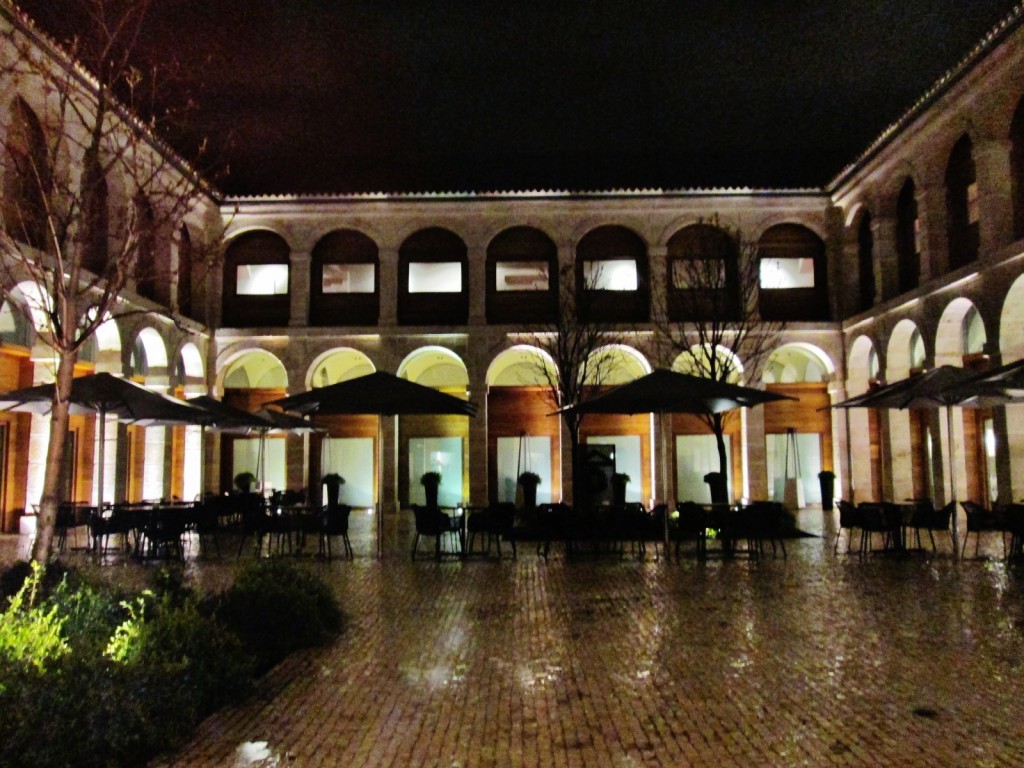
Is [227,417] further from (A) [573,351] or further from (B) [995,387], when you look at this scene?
(B) [995,387]

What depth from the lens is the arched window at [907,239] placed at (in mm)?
22047

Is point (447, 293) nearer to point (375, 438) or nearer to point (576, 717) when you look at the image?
point (375, 438)

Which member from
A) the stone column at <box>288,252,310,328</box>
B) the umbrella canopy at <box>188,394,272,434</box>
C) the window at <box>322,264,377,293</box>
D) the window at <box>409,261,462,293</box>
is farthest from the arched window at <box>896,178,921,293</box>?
the stone column at <box>288,252,310,328</box>

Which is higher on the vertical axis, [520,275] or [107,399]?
[520,275]

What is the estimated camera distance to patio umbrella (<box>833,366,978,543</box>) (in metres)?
12.7

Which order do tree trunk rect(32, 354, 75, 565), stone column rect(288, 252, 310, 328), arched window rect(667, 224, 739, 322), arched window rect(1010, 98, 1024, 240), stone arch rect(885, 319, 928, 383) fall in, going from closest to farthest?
tree trunk rect(32, 354, 75, 565) < arched window rect(1010, 98, 1024, 240) < arched window rect(667, 224, 739, 322) < stone arch rect(885, 319, 928, 383) < stone column rect(288, 252, 310, 328)

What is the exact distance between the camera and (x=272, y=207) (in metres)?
26.3

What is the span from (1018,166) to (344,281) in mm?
18621

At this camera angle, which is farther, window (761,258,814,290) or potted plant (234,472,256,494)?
→ window (761,258,814,290)

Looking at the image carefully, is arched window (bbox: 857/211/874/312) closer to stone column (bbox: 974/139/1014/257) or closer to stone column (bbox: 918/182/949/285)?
stone column (bbox: 918/182/949/285)

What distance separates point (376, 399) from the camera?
1320cm

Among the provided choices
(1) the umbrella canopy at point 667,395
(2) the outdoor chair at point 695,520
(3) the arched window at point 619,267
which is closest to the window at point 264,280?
(3) the arched window at point 619,267

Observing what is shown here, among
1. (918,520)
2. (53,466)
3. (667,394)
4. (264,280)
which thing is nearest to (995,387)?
(918,520)

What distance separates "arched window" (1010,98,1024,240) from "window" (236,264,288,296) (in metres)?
20.2
